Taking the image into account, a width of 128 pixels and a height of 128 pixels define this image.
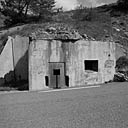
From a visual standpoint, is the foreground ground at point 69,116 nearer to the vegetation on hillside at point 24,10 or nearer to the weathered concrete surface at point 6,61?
the weathered concrete surface at point 6,61

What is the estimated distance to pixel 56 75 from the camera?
41.2ft

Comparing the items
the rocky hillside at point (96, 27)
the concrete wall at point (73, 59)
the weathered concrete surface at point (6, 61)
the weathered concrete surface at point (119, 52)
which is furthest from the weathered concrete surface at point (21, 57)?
the weathered concrete surface at point (119, 52)

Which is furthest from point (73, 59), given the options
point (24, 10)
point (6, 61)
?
point (24, 10)

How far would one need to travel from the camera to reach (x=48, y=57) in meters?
12.5

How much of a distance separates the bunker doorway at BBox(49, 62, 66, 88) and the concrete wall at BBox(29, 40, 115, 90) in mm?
276

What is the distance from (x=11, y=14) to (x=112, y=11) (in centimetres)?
1631

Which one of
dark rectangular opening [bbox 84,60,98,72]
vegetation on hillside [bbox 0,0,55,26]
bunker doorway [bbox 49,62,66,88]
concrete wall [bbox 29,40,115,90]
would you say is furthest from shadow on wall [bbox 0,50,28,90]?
vegetation on hillside [bbox 0,0,55,26]

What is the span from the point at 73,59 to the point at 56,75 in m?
1.69

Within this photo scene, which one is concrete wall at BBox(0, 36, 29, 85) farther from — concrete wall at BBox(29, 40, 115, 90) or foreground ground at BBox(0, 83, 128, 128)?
foreground ground at BBox(0, 83, 128, 128)

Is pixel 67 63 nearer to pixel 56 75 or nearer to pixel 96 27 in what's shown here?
pixel 56 75

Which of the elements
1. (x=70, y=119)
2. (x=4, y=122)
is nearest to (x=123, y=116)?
(x=70, y=119)

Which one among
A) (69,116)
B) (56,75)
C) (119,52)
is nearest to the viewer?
(69,116)

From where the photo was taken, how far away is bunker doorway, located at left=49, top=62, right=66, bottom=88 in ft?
40.9

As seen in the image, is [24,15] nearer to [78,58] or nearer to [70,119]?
[78,58]
